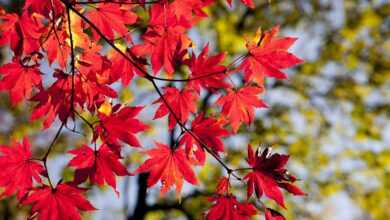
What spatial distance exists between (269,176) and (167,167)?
456mm

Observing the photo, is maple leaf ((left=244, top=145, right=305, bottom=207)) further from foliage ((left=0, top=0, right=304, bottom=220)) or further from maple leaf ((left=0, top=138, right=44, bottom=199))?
maple leaf ((left=0, top=138, right=44, bottom=199))

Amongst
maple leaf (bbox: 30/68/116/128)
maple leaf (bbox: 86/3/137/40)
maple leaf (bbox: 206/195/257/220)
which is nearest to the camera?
maple leaf (bbox: 206/195/257/220)

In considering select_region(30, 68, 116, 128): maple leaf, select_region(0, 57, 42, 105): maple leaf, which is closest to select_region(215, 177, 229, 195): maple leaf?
select_region(30, 68, 116, 128): maple leaf

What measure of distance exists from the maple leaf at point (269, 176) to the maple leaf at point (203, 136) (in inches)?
9.0

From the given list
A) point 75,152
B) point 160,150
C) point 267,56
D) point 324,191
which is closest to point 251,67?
point 267,56

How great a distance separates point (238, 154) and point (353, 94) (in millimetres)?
2360

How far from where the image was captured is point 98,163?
181 cm

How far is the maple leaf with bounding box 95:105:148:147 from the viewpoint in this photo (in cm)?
182

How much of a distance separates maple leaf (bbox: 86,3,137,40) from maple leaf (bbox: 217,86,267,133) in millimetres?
547

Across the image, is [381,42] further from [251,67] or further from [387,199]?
[251,67]

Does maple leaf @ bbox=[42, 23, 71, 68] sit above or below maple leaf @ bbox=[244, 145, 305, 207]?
above

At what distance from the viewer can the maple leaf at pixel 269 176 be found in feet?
5.23

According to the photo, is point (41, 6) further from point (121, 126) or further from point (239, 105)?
point (239, 105)

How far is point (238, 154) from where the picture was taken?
27.7ft
